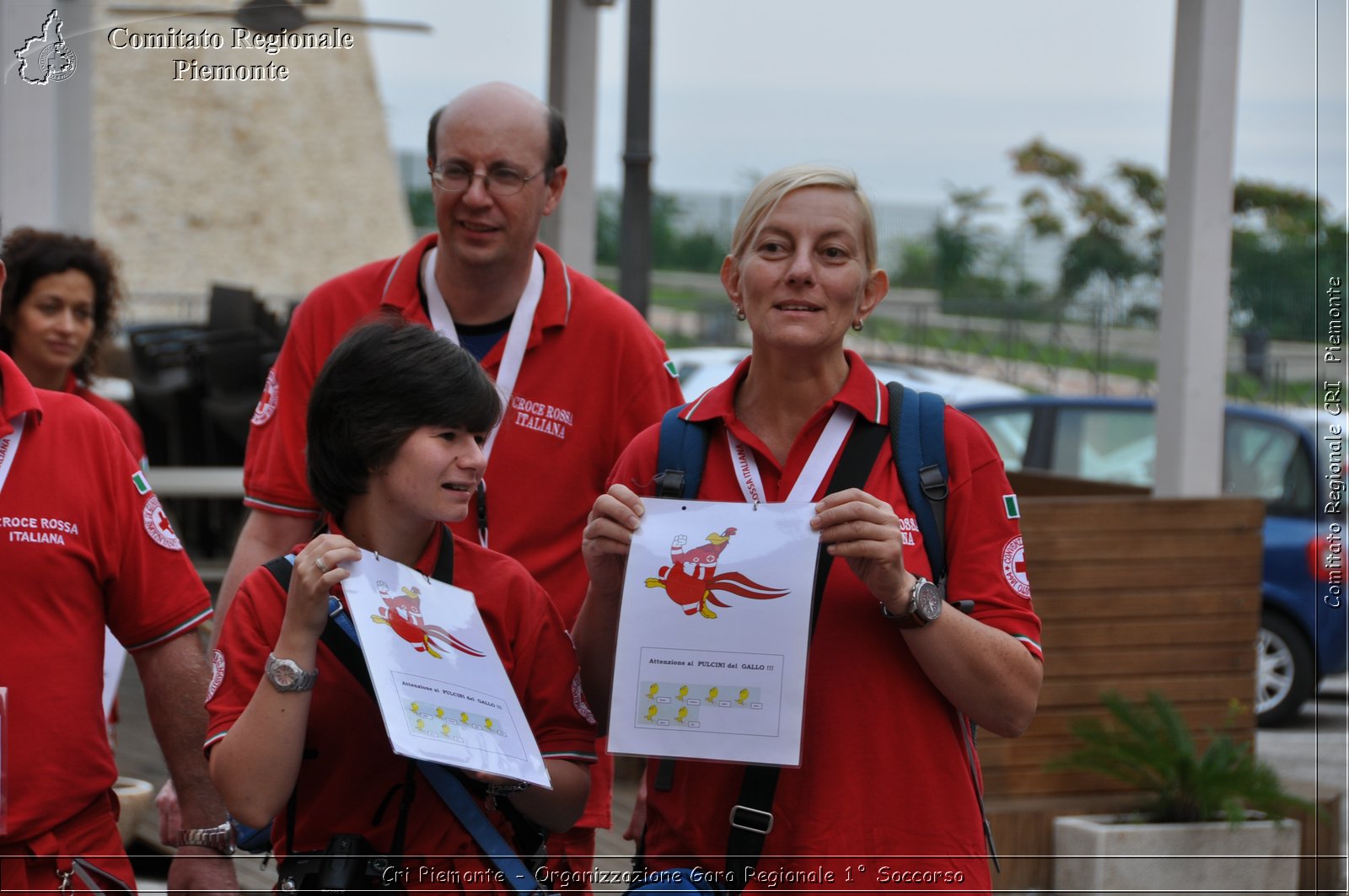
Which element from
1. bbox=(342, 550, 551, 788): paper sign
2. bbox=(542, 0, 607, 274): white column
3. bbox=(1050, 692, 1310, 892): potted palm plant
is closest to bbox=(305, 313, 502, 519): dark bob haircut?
bbox=(342, 550, 551, 788): paper sign

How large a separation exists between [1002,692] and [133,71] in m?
62.5

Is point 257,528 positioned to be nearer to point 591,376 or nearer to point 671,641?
point 591,376

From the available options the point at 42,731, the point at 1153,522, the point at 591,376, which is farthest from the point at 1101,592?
the point at 42,731

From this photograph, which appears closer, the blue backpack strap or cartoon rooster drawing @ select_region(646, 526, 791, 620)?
cartoon rooster drawing @ select_region(646, 526, 791, 620)

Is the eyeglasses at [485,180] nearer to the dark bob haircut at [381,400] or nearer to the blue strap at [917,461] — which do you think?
the dark bob haircut at [381,400]

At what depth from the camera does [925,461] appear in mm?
2648

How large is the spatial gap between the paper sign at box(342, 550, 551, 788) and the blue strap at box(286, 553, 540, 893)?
0.09 m

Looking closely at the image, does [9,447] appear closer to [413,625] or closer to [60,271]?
[413,625]

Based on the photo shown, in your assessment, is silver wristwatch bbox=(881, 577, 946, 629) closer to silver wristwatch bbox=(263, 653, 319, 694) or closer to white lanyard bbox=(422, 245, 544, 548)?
silver wristwatch bbox=(263, 653, 319, 694)

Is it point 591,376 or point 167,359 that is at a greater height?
point 167,359

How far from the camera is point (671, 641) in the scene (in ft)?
8.62

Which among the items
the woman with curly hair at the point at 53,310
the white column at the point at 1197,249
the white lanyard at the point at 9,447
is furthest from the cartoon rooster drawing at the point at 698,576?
the white column at the point at 1197,249

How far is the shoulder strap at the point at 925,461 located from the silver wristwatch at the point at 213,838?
4.31ft

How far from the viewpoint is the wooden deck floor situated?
18.6 feet
